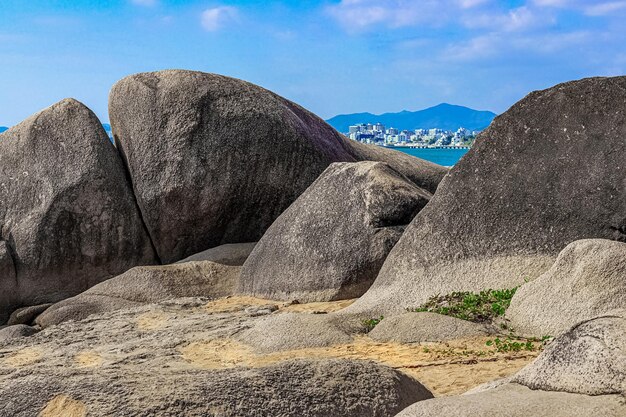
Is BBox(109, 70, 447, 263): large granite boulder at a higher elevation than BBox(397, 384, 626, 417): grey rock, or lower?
higher

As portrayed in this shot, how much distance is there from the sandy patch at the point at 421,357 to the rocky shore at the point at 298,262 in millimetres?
34

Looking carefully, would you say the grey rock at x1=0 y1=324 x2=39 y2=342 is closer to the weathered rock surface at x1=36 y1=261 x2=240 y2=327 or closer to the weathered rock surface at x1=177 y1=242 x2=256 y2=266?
the weathered rock surface at x1=36 y1=261 x2=240 y2=327

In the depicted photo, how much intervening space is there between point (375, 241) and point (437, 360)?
4.48 metres

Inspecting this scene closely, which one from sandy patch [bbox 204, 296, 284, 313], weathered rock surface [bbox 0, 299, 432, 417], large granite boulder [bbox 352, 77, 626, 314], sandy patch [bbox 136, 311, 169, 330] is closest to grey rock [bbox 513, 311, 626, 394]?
weathered rock surface [bbox 0, 299, 432, 417]

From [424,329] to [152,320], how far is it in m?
4.49

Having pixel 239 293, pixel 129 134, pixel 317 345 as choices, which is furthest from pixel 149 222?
pixel 317 345

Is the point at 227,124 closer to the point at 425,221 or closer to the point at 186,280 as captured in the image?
the point at 186,280

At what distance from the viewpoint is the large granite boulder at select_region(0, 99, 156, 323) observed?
53.4ft

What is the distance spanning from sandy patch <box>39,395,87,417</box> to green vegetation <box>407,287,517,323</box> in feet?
17.7

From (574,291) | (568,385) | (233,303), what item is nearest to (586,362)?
(568,385)

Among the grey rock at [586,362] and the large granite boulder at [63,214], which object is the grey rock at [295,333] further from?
the large granite boulder at [63,214]

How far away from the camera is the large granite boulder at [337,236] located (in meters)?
12.7

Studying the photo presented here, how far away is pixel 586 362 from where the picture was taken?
4828 mm

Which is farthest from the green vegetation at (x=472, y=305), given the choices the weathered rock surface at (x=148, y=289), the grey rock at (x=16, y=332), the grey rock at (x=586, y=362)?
the grey rock at (x=16, y=332)
